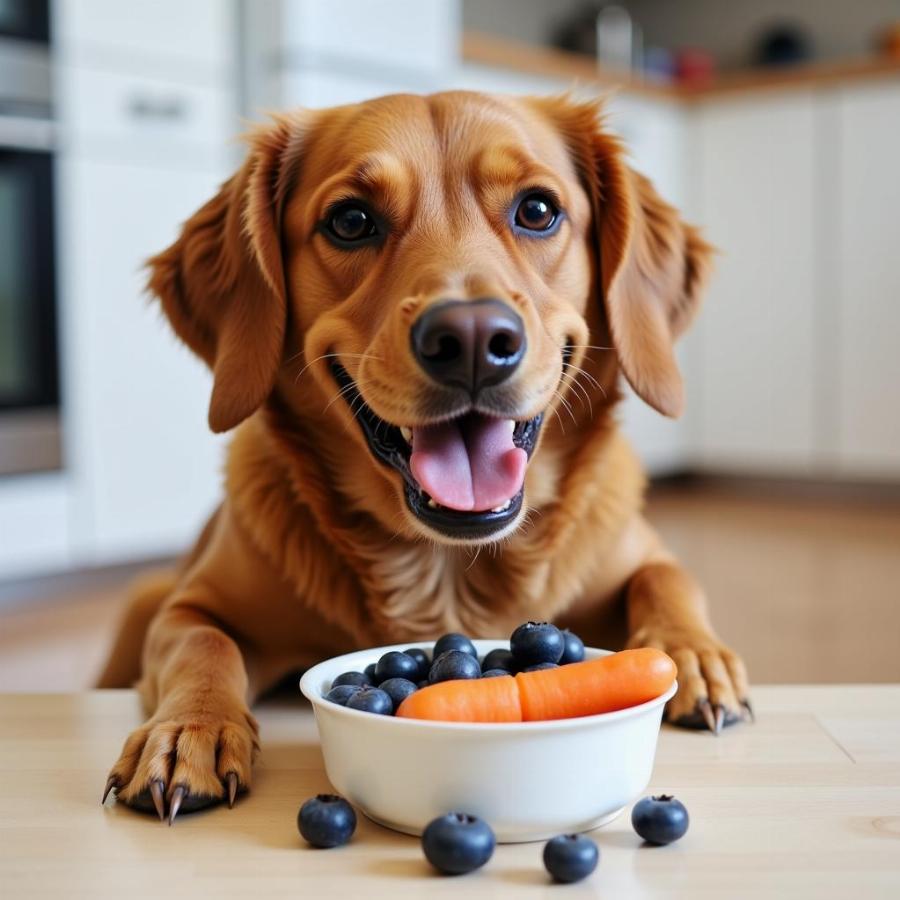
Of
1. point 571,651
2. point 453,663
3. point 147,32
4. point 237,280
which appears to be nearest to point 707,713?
point 571,651

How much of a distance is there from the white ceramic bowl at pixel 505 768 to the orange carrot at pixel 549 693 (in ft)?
0.08

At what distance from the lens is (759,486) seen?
19.4 feet

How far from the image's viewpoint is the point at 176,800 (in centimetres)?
92

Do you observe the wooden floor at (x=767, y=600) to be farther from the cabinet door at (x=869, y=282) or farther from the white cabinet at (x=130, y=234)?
the cabinet door at (x=869, y=282)

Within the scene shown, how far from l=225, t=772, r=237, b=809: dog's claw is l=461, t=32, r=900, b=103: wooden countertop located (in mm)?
4177

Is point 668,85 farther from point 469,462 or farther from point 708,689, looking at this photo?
point 708,689

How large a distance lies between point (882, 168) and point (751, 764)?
474 centimetres

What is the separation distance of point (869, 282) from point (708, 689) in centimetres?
453

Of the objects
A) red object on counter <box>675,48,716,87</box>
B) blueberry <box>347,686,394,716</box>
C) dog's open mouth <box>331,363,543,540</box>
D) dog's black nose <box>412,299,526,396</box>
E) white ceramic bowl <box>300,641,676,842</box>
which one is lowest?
white ceramic bowl <box>300,641,676,842</box>

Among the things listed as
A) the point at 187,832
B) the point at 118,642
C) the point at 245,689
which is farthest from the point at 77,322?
the point at 187,832

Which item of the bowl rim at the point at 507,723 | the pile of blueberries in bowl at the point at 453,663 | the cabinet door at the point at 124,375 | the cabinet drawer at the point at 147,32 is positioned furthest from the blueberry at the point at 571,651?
the cabinet drawer at the point at 147,32

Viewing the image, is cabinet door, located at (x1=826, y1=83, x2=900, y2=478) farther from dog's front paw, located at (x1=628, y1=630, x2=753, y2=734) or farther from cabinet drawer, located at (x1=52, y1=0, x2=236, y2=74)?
dog's front paw, located at (x1=628, y1=630, x2=753, y2=734)

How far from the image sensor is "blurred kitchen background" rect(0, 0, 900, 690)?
3.48 meters

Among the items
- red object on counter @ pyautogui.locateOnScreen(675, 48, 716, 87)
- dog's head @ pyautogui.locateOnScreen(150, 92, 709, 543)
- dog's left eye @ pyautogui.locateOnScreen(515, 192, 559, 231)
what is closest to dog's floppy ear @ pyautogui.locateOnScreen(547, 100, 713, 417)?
dog's head @ pyautogui.locateOnScreen(150, 92, 709, 543)
